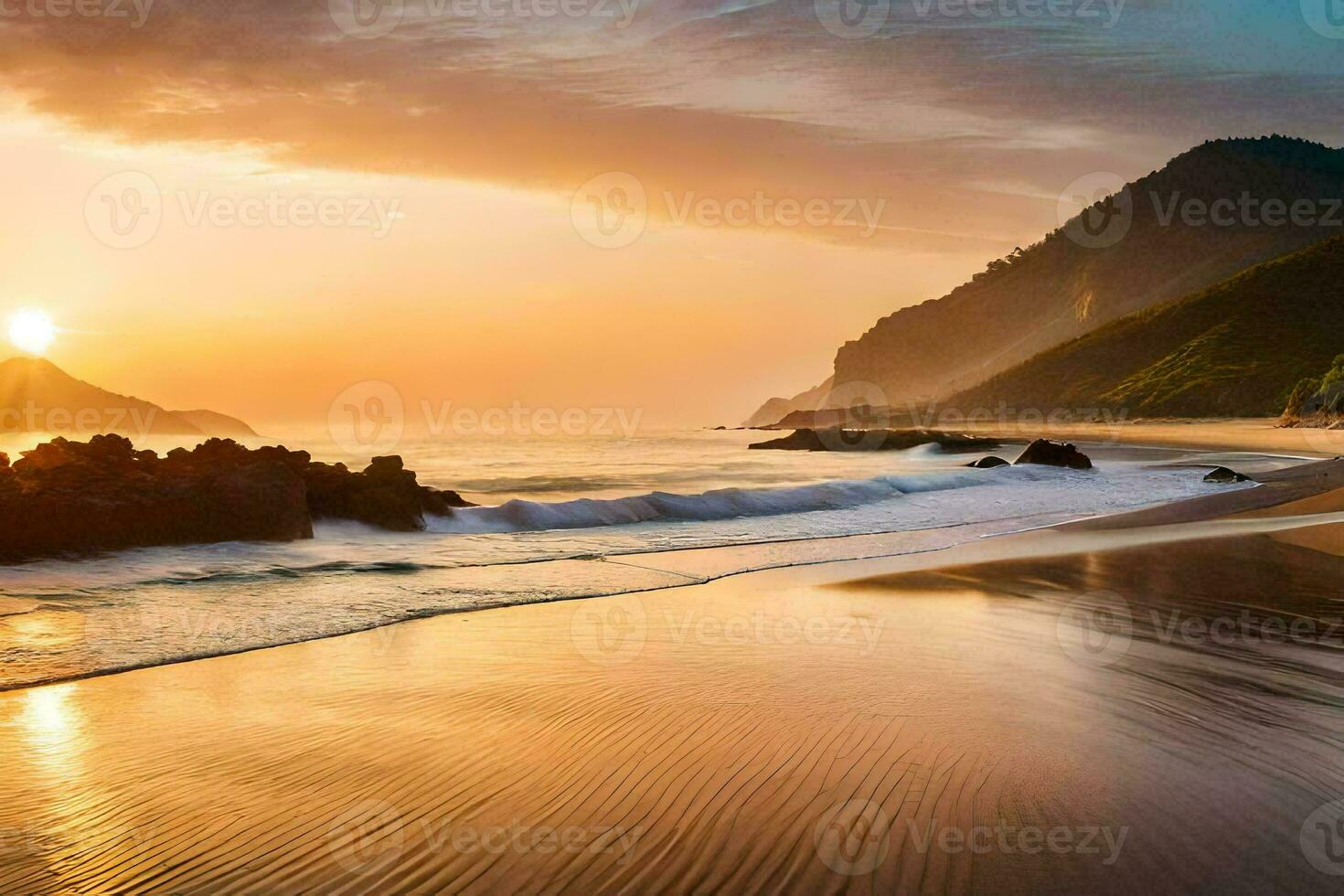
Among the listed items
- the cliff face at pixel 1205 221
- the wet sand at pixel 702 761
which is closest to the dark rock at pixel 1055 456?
the wet sand at pixel 702 761

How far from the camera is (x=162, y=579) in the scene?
11.5m

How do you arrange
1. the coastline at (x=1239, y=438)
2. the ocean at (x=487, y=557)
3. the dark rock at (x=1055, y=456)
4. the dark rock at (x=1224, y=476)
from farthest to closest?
the coastline at (x=1239, y=438)
the dark rock at (x=1055, y=456)
the dark rock at (x=1224, y=476)
the ocean at (x=487, y=557)

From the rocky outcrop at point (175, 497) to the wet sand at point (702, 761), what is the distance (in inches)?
285

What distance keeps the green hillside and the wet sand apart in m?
102

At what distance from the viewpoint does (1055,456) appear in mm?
38094

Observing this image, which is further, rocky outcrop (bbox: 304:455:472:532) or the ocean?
rocky outcrop (bbox: 304:455:472:532)

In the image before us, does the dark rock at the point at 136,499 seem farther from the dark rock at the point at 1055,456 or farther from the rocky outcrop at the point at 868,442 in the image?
the rocky outcrop at the point at 868,442

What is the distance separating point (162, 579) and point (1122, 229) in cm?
20090

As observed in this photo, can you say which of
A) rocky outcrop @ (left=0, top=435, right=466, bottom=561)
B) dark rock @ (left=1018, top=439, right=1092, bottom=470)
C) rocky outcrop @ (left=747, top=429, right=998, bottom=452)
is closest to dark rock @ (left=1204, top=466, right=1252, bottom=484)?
dark rock @ (left=1018, top=439, right=1092, bottom=470)

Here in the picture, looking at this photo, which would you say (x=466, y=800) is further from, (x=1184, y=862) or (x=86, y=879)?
(x=1184, y=862)

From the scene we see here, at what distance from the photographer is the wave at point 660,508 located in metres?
18.8

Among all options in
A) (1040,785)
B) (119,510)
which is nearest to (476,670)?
(1040,785)

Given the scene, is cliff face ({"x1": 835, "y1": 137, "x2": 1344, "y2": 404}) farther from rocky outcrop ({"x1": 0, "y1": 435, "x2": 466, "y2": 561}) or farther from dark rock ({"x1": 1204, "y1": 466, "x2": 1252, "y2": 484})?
rocky outcrop ({"x1": 0, "y1": 435, "x2": 466, "y2": 561})

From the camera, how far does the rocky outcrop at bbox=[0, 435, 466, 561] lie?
13.2 metres
